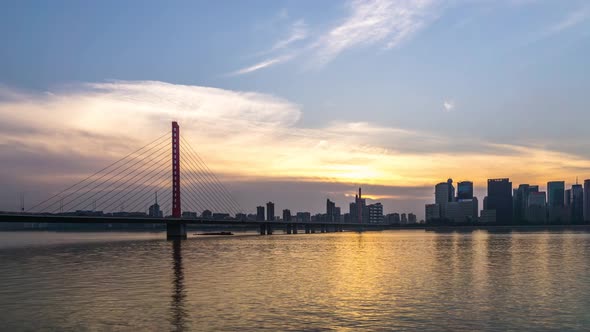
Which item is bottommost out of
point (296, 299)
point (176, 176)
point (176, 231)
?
point (176, 231)

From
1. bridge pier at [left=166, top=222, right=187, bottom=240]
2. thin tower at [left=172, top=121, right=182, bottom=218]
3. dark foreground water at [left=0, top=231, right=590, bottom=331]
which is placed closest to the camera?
dark foreground water at [left=0, top=231, right=590, bottom=331]

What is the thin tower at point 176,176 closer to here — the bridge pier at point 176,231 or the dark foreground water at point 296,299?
the bridge pier at point 176,231

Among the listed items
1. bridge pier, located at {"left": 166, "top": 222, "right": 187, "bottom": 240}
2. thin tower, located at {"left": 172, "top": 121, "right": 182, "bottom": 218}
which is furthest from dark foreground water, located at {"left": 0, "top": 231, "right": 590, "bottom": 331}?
bridge pier, located at {"left": 166, "top": 222, "right": 187, "bottom": 240}

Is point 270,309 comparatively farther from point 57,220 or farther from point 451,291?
point 57,220

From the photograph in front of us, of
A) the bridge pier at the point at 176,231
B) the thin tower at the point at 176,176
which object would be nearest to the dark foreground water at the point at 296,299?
the thin tower at the point at 176,176

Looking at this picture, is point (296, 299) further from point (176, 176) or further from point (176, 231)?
point (176, 231)

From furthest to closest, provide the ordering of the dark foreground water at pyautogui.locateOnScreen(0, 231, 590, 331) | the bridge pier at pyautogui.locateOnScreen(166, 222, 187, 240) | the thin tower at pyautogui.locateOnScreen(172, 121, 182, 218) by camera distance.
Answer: the bridge pier at pyautogui.locateOnScreen(166, 222, 187, 240) → the thin tower at pyautogui.locateOnScreen(172, 121, 182, 218) → the dark foreground water at pyautogui.locateOnScreen(0, 231, 590, 331)

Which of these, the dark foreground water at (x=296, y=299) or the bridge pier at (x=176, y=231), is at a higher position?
the dark foreground water at (x=296, y=299)

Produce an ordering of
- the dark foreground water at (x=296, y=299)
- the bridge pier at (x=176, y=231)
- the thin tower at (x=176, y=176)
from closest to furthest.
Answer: the dark foreground water at (x=296, y=299), the thin tower at (x=176, y=176), the bridge pier at (x=176, y=231)

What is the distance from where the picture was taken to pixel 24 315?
26.8m

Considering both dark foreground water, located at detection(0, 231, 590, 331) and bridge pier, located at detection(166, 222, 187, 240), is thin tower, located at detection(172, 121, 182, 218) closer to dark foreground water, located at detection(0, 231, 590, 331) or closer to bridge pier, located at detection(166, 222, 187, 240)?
bridge pier, located at detection(166, 222, 187, 240)

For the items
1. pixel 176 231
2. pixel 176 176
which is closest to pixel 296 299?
pixel 176 176

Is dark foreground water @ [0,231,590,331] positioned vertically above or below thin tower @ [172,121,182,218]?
below

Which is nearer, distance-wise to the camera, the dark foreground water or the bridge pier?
the dark foreground water
